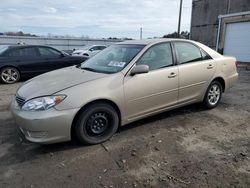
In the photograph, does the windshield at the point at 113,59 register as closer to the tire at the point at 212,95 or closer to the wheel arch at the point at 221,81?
the tire at the point at 212,95

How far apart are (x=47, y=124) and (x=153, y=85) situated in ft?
6.01

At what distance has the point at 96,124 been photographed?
3734 millimetres

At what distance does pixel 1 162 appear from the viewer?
10.8 ft

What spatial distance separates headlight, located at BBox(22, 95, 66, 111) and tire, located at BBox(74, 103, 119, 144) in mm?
394

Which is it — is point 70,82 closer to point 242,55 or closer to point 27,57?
point 27,57

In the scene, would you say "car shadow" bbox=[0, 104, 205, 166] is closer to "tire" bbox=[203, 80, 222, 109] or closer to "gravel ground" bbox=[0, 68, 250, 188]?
"gravel ground" bbox=[0, 68, 250, 188]

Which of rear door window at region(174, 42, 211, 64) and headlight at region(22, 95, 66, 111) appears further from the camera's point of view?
rear door window at region(174, 42, 211, 64)

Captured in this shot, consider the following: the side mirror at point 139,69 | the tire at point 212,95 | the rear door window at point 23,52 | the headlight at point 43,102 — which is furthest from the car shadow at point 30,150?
the rear door window at point 23,52

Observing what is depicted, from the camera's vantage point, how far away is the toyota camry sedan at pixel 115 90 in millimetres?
3373

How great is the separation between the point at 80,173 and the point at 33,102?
3.92 ft

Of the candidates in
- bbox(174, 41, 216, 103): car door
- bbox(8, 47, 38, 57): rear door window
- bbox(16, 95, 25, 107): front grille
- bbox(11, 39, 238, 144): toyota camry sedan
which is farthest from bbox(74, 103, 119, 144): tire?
bbox(8, 47, 38, 57): rear door window

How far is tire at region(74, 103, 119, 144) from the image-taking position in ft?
11.6

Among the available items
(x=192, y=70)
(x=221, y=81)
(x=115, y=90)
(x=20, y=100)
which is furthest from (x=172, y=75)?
(x=20, y=100)

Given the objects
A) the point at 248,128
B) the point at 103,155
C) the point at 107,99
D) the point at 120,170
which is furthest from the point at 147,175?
the point at 248,128
